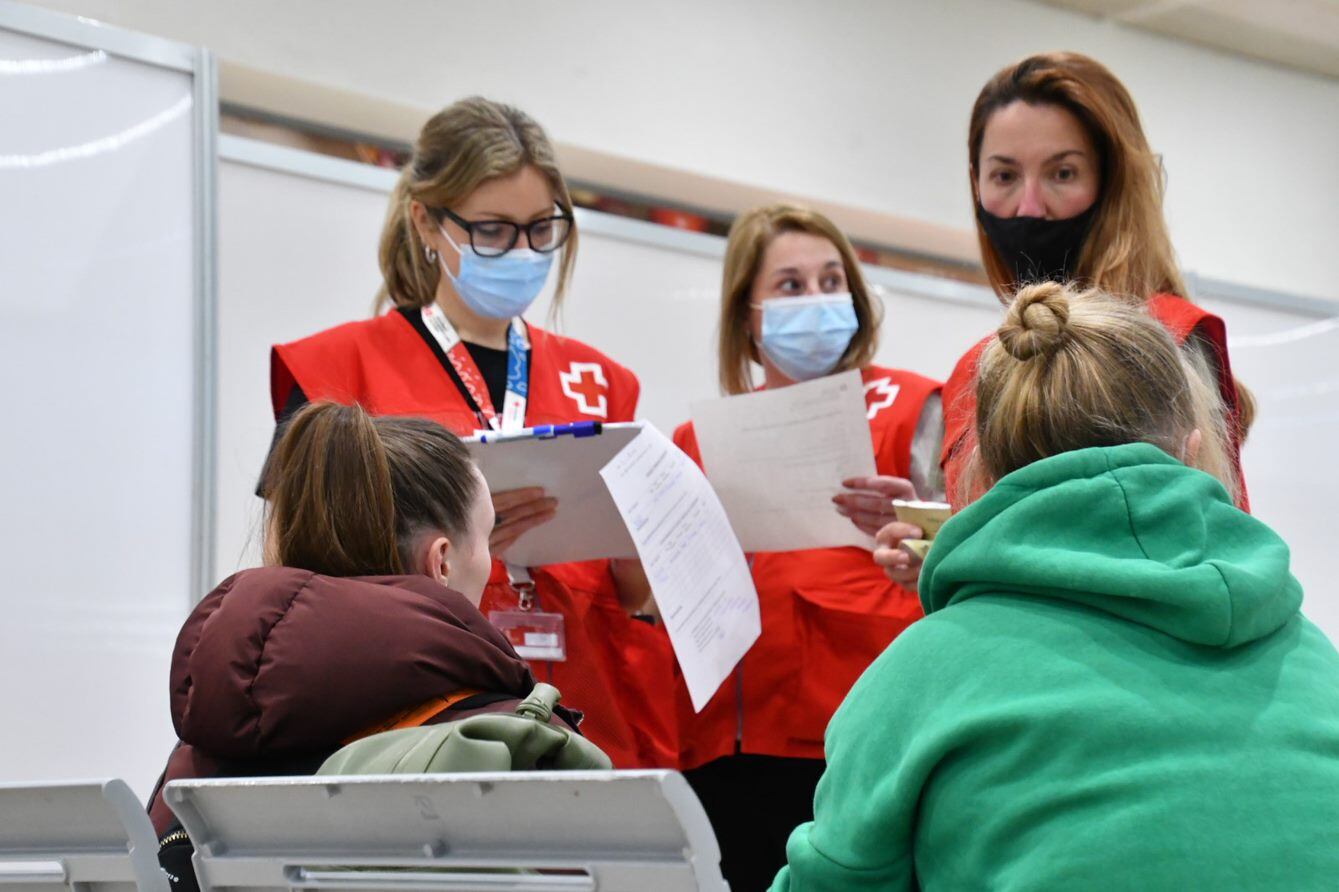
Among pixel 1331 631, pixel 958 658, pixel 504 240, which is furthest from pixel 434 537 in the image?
pixel 1331 631

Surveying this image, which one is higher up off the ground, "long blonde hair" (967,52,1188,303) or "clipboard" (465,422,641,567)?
"long blonde hair" (967,52,1188,303)

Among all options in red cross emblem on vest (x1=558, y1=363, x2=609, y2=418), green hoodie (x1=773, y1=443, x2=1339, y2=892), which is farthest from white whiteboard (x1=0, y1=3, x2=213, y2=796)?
green hoodie (x1=773, y1=443, x2=1339, y2=892)

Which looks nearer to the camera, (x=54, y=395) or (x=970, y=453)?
(x=970, y=453)

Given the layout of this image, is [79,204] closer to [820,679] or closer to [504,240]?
[504,240]

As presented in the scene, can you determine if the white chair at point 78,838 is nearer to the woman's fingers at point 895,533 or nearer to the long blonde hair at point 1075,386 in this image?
the long blonde hair at point 1075,386

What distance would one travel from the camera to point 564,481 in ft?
7.47

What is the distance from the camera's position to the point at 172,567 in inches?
114

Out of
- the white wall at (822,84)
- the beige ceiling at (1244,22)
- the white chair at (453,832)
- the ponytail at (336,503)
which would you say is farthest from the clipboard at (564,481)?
the beige ceiling at (1244,22)

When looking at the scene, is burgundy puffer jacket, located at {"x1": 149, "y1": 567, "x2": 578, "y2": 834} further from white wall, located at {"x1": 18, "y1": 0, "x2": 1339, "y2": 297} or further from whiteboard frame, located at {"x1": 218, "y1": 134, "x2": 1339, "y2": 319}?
white wall, located at {"x1": 18, "y1": 0, "x2": 1339, "y2": 297}

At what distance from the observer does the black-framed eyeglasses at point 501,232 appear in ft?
8.42

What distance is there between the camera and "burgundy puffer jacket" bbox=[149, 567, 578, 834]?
1.42m

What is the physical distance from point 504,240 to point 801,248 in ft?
2.11

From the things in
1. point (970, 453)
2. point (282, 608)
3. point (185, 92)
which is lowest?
point (282, 608)

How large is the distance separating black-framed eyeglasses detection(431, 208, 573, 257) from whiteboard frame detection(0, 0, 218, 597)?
668 millimetres
